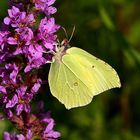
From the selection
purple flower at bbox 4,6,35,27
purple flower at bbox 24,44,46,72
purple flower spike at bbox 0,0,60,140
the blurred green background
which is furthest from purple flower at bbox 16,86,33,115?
the blurred green background

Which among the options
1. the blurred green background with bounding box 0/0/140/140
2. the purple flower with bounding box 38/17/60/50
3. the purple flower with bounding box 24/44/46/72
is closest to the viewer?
the purple flower with bounding box 24/44/46/72

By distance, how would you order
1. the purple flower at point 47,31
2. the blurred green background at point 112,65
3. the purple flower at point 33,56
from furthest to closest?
the blurred green background at point 112,65
the purple flower at point 47,31
the purple flower at point 33,56

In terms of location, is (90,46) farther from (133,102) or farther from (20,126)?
(20,126)

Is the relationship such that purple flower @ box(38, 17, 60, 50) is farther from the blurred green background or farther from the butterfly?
the blurred green background

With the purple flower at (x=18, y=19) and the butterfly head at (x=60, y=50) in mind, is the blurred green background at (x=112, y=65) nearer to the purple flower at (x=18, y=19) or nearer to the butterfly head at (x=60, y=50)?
the butterfly head at (x=60, y=50)

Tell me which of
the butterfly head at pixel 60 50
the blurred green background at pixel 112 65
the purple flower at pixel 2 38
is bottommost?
the blurred green background at pixel 112 65

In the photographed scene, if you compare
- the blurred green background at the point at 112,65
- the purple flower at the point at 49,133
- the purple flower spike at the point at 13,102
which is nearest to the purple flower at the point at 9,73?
the purple flower spike at the point at 13,102
